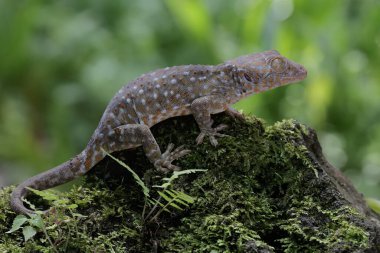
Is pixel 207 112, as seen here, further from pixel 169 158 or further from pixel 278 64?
pixel 278 64

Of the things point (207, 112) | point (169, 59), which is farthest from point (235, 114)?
point (169, 59)

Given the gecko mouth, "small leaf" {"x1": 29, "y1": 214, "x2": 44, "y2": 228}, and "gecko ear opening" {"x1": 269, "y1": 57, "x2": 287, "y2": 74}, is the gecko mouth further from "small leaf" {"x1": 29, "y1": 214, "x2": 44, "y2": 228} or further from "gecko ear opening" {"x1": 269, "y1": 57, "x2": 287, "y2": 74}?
"small leaf" {"x1": 29, "y1": 214, "x2": 44, "y2": 228}

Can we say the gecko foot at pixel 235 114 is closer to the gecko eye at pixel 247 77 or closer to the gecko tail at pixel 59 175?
the gecko eye at pixel 247 77

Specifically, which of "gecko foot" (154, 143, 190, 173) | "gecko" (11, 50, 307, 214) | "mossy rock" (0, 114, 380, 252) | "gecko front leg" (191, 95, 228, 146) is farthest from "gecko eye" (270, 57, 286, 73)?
"gecko foot" (154, 143, 190, 173)

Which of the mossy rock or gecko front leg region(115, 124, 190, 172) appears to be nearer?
the mossy rock

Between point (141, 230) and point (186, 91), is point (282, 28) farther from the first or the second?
point (141, 230)

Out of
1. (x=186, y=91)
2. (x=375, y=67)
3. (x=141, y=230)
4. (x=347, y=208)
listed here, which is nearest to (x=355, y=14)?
(x=375, y=67)
